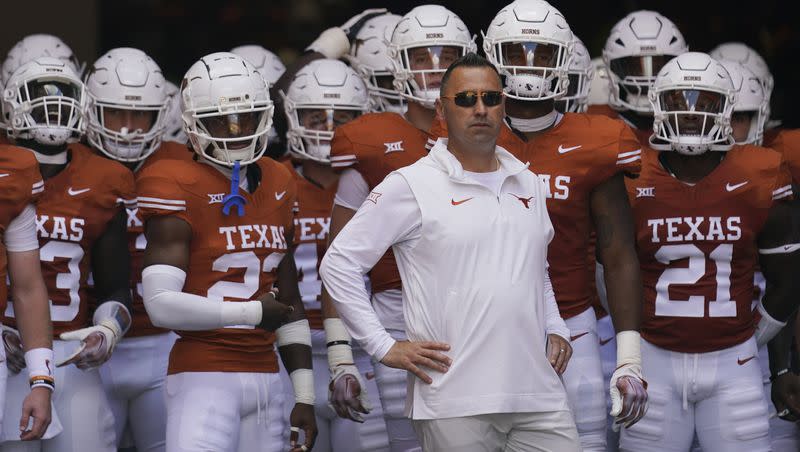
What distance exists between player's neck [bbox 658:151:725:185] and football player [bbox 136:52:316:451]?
141cm

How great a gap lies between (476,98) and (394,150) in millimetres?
1140

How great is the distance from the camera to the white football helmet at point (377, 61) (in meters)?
6.62

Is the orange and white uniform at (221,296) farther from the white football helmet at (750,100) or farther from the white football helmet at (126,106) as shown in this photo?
the white football helmet at (750,100)

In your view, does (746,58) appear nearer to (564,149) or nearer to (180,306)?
(564,149)

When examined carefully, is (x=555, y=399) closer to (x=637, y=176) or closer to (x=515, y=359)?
(x=515, y=359)

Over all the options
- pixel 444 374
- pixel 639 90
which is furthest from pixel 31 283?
pixel 639 90

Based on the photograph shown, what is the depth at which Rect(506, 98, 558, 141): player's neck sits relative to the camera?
214 inches

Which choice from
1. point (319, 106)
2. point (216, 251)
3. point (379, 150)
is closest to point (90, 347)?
point (216, 251)

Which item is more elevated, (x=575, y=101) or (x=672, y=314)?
(x=575, y=101)

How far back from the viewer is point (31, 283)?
16.7 feet

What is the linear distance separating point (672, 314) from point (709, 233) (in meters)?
0.32

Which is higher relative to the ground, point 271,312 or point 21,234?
point 21,234

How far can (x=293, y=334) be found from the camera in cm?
532

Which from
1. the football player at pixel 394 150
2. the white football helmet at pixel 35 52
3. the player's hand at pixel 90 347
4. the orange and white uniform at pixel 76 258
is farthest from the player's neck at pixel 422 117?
the white football helmet at pixel 35 52
